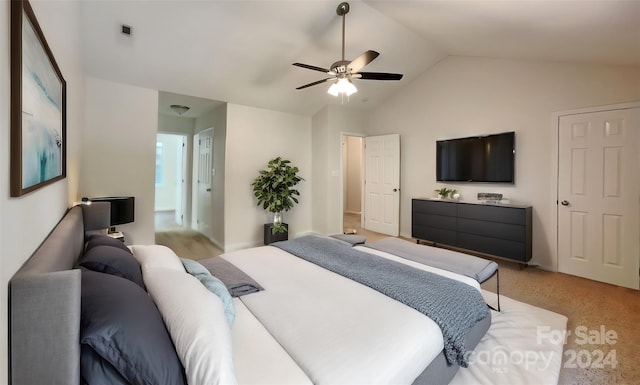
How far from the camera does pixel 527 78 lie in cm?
370

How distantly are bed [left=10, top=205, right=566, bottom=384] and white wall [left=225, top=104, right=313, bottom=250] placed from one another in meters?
2.69

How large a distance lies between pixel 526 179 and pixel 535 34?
182 centimetres

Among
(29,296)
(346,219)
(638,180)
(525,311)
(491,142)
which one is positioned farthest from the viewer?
(346,219)

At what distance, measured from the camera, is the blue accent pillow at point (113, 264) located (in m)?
1.32

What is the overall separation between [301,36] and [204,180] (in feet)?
10.7

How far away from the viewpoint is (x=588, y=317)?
2.40m

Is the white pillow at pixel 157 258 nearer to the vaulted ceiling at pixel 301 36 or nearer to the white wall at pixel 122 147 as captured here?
the white wall at pixel 122 147

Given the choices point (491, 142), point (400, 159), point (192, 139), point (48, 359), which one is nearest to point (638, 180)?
point (491, 142)

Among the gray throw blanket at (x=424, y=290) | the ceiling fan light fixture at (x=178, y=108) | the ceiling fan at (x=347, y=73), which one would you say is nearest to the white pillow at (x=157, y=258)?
the gray throw blanket at (x=424, y=290)

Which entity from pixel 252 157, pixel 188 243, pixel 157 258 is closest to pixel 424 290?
pixel 157 258

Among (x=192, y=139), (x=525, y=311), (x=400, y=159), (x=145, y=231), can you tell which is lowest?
(x=525, y=311)

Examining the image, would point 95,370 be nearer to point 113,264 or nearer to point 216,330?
point 216,330

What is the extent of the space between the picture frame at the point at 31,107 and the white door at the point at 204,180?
3.59 m

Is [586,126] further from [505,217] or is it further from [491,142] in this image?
[505,217]
